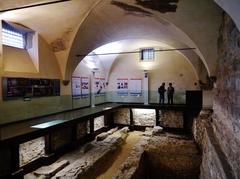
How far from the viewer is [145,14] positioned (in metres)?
5.49

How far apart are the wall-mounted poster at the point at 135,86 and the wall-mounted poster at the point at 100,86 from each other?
168 cm

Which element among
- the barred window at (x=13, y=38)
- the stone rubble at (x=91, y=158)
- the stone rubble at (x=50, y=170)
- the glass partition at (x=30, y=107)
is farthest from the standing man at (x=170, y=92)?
the barred window at (x=13, y=38)

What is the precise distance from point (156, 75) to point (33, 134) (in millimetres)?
8338

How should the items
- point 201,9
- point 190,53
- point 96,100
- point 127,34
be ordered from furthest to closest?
point 96,100, point 190,53, point 127,34, point 201,9

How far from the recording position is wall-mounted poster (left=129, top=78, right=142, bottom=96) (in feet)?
38.8

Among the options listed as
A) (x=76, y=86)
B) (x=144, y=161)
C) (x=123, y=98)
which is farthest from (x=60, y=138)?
(x=123, y=98)

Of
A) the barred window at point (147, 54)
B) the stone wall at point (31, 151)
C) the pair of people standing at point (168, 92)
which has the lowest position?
the stone wall at point (31, 151)

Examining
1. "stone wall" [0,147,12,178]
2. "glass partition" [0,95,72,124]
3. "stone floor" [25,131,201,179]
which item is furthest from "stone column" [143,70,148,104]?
"stone wall" [0,147,12,178]

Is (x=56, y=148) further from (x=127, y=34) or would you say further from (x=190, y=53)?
(x=190, y=53)

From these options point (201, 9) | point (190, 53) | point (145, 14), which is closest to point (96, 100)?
point (190, 53)

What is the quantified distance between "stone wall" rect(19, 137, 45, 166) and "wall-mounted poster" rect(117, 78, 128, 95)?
6.53 metres

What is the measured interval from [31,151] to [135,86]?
7.29 meters

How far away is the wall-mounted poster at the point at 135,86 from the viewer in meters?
11.8

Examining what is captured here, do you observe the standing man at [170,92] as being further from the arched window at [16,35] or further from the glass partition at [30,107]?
the arched window at [16,35]
